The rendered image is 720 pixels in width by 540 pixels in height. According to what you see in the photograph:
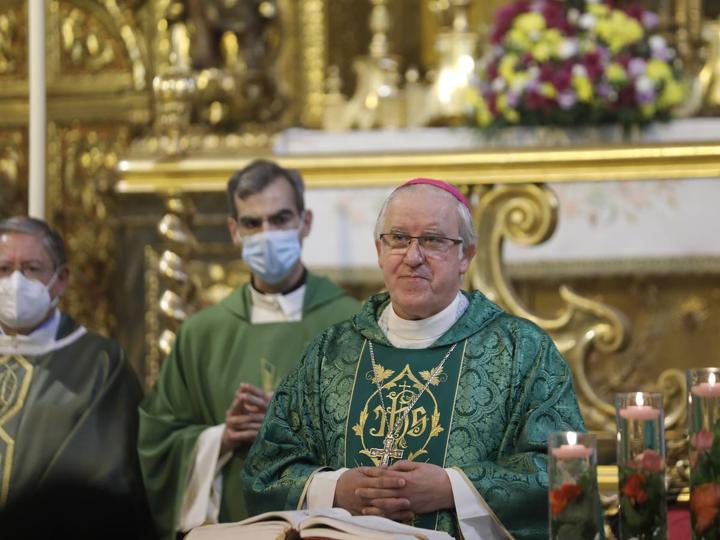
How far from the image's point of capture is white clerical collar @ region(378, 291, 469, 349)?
4.77m

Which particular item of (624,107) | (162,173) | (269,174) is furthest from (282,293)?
(624,107)

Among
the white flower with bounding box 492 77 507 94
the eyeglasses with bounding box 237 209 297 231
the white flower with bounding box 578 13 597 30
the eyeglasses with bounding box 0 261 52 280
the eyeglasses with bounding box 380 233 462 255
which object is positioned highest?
the white flower with bounding box 578 13 597 30

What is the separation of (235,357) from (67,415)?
650mm

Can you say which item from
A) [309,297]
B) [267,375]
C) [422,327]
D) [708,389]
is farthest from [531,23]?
[708,389]

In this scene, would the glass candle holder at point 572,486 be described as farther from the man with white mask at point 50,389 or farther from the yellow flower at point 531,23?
the yellow flower at point 531,23

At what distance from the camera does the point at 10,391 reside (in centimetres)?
566

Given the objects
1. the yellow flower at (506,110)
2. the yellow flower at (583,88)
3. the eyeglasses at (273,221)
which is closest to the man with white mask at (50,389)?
the eyeglasses at (273,221)

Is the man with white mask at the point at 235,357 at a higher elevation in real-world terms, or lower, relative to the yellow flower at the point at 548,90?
lower

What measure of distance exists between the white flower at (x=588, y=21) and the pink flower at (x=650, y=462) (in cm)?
426

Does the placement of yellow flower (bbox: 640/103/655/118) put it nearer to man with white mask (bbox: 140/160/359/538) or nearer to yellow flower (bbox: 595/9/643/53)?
yellow flower (bbox: 595/9/643/53)

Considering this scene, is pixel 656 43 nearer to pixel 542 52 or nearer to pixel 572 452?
pixel 542 52

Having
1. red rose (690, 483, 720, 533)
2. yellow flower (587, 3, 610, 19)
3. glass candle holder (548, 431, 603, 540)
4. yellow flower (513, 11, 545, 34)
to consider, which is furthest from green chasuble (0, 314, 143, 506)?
yellow flower (587, 3, 610, 19)

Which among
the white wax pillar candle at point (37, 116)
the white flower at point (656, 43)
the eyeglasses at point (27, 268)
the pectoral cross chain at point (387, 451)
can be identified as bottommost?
the pectoral cross chain at point (387, 451)

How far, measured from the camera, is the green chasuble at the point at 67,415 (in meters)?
5.54
